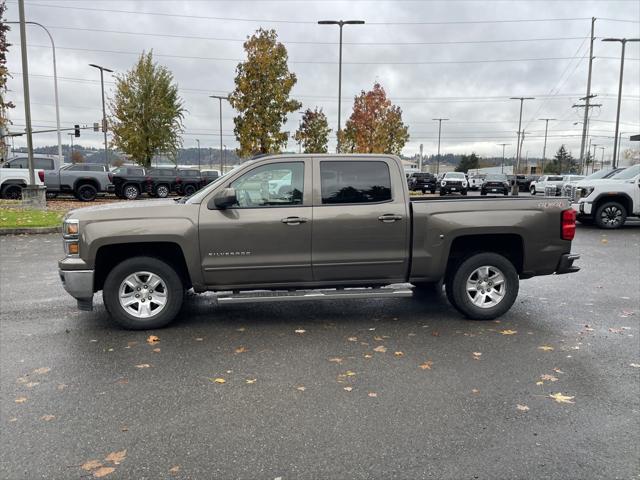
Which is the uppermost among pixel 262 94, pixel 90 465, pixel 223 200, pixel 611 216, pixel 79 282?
pixel 262 94

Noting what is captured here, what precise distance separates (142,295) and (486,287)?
390 cm

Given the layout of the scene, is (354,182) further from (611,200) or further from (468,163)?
(468,163)

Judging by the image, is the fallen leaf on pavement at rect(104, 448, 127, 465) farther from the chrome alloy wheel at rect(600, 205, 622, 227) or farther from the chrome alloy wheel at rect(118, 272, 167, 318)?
the chrome alloy wheel at rect(600, 205, 622, 227)

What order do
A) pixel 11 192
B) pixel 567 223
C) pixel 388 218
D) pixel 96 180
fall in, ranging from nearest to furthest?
pixel 388 218, pixel 567 223, pixel 11 192, pixel 96 180

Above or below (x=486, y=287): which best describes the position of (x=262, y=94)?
above

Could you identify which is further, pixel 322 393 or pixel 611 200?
pixel 611 200

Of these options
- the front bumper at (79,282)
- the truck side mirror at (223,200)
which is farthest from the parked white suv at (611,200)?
the front bumper at (79,282)

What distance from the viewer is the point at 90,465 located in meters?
3.04

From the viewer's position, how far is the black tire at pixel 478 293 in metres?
5.93

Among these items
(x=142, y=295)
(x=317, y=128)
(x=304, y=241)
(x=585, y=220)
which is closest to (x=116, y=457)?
(x=142, y=295)

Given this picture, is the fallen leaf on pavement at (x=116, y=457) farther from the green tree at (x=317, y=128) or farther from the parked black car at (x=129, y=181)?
the green tree at (x=317, y=128)

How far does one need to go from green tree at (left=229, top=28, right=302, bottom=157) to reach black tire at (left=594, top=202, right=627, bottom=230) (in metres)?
16.2

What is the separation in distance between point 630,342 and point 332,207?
11.1 feet

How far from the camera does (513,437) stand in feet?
11.1
